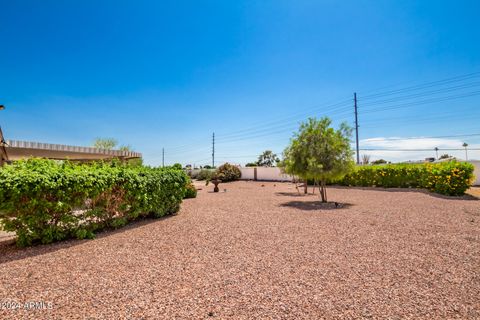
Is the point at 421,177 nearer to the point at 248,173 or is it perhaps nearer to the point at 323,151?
the point at 323,151

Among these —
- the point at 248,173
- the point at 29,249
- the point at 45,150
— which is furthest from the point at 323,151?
the point at 248,173

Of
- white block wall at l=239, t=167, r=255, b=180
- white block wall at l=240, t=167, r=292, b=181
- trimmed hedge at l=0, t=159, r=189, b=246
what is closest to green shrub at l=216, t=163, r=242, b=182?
white block wall at l=239, t=167, r=255, b=180

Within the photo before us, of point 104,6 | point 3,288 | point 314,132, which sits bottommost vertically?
point 3,288

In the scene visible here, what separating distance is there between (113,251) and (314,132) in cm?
898

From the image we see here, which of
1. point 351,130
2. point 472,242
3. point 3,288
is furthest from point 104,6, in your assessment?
point 472,242

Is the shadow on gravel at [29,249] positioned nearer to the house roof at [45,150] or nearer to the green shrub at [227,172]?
the house roof at [45,150]

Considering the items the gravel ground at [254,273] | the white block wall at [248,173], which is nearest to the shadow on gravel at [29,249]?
the gravel ground at [254,273]

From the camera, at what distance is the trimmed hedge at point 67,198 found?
439 cm

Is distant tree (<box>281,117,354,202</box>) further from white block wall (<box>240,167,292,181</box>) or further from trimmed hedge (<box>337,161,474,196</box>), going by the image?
white block wall (<box>240,167,292,181</box>)

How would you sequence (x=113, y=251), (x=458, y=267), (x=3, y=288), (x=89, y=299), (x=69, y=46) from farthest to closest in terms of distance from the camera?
(x=69, y=46) < (x=113, y=251) < (x=458, y=267) < (x=3, y=288) < (x=89, y=299)

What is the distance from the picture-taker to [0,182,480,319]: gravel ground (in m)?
2.59

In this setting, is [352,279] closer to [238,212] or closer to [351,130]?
[238,212]

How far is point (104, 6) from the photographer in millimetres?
8625

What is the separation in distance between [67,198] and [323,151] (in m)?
9.08
